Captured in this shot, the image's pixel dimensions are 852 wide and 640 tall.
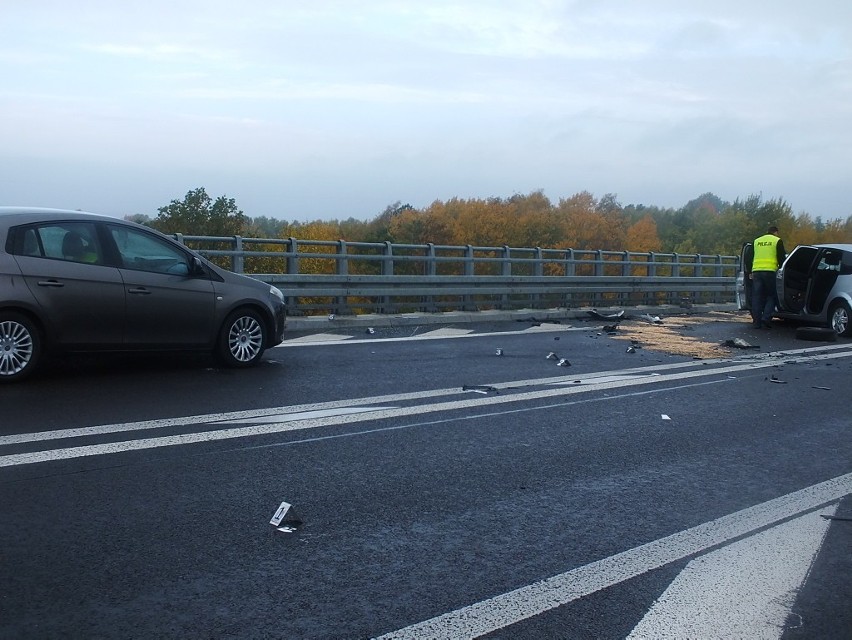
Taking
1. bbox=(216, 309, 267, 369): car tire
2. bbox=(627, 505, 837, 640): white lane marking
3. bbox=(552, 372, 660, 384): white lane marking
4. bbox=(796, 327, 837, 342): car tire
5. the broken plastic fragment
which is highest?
bbox=(216, 309, 267, 369): car tire

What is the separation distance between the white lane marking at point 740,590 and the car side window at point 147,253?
22.0 feet

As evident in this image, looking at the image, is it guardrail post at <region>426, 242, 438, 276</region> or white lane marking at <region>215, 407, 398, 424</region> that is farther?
guardrail post at <region>426, 242, 438, 276</region>

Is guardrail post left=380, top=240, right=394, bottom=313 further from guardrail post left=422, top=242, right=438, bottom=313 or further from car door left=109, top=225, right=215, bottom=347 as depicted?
car door left=109, top=225, right=215, bottom=347

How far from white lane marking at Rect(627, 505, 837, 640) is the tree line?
6898 centimetres

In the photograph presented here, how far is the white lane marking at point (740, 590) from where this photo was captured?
3609mm

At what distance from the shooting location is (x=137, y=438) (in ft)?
21.5

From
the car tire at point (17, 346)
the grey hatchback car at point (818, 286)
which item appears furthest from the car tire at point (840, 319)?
the car tire at point (17, 346)

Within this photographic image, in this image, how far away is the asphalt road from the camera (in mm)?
3693

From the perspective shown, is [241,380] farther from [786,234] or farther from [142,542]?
[786,234]

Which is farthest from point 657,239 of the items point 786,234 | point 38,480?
point 38,480

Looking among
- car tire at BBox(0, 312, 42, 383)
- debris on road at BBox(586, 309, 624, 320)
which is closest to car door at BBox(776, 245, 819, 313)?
debris on road at BBox(586, 309, 624, 320)

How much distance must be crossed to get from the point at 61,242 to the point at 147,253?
0.90 meters

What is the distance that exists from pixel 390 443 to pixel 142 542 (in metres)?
2.63

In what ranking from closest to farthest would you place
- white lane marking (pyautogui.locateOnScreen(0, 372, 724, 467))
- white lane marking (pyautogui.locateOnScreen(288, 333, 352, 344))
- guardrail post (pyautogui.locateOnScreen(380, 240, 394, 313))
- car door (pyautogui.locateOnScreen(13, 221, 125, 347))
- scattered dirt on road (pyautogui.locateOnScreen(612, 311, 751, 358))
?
white lane marking (pyautogui.locateOnScreen(0, 372, 724, 467)) → car door (pyautogui.locateOnScreen(13, 221, 125, 347)) → white lane marking (pyautogui.locateOnScreen(288, 333, 352, 344)) → scattered dirt on road (pyautogui.locateOnScreen(612, 311, 751, 358)) → guardrail post (pyautogui.locateOnScreen(380, 240, 394, 313))
